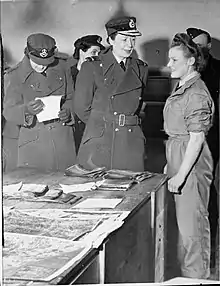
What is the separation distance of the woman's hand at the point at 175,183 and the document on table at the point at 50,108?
43 centimetres

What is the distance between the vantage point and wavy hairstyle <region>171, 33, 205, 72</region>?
1.71 metres

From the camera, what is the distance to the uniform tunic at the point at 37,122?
1.69 meters

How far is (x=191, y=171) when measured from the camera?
5.74 ft

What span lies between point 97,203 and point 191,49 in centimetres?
57

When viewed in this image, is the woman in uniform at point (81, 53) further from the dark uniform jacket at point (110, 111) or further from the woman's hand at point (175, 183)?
the woman's hand at point (175, 183)

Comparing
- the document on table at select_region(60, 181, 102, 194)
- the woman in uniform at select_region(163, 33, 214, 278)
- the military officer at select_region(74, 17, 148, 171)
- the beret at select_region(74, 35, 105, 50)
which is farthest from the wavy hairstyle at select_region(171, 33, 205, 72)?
the document on table at select_region(60, 181, 102, 194)

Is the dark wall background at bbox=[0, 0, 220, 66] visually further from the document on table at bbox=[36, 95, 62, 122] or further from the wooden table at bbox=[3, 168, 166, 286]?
the wooden table at bbox=[3, 168, 166, 286]

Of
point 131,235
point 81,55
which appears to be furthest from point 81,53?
point 131,235

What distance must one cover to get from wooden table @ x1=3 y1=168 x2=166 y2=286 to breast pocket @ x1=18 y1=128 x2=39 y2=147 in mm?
86

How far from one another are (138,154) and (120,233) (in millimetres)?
256

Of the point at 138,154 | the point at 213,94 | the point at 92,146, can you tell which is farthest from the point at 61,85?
the point at 213,94

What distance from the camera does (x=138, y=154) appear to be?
1.73m

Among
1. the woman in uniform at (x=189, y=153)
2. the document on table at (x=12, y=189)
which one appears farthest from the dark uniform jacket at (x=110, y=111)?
the document on table at (x=12, y=189)

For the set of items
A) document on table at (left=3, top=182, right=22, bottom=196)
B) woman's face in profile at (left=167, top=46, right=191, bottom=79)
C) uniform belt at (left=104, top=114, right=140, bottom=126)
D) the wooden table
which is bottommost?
the wooden table
